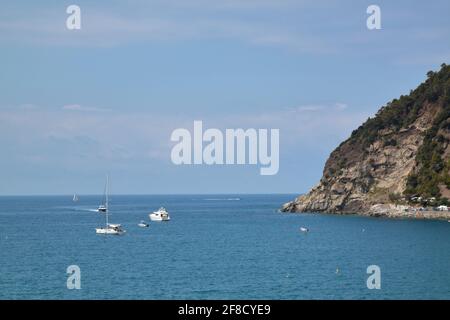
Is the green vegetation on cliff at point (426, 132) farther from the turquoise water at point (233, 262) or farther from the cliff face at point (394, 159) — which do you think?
the turquoise water at point (233, 262)

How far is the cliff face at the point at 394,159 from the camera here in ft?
505

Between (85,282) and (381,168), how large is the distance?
389 ft

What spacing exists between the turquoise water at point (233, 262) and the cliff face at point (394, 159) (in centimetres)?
2559

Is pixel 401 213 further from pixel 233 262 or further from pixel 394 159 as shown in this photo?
pixel 233 262

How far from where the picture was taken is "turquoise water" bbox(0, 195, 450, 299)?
57.1m

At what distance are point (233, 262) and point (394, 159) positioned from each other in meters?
101

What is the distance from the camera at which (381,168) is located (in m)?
169

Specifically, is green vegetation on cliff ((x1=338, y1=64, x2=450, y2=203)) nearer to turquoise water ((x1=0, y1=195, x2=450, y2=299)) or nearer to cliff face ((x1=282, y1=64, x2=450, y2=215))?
cliff face ((x1=282, y1=64, x2=450, y2=215))

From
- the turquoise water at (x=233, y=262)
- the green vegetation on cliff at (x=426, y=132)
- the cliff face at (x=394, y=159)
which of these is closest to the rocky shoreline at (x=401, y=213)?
the cliff face at (x=394, y=159)

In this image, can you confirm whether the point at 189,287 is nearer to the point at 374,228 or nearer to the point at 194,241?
the point at 194,241

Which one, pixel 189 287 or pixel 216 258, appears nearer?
pixel 189 287
